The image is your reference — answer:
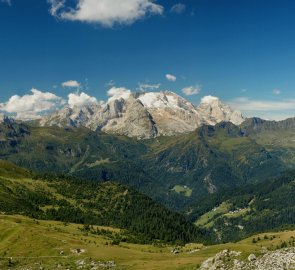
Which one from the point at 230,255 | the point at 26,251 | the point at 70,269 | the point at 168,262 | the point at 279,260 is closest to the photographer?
the point at 279,260

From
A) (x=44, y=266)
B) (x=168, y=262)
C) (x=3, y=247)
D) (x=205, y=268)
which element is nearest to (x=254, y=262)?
(x=205, y=268)

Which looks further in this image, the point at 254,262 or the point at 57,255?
the point at 57,255

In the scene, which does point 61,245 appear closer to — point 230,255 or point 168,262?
point 168,262

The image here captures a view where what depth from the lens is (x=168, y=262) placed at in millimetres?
120562

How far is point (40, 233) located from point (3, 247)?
585 inches

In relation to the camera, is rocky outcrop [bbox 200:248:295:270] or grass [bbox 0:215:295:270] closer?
rocky outcrop [bbox 200:248:295:270]

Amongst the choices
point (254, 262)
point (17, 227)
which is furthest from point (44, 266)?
point (254, 262)

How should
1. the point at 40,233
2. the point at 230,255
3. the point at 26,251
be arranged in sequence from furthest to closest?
1. the point at 40,233
2. the point at 26,251
3. the point at 230,255

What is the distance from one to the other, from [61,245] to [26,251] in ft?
37.2

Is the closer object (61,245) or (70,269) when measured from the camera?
(70,269)

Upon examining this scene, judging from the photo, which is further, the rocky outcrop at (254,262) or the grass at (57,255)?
the grass at (57,255)

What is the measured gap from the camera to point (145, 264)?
11812 centimetres

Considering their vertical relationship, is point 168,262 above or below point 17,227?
below

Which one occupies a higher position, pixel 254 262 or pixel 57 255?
pixel 254 262
